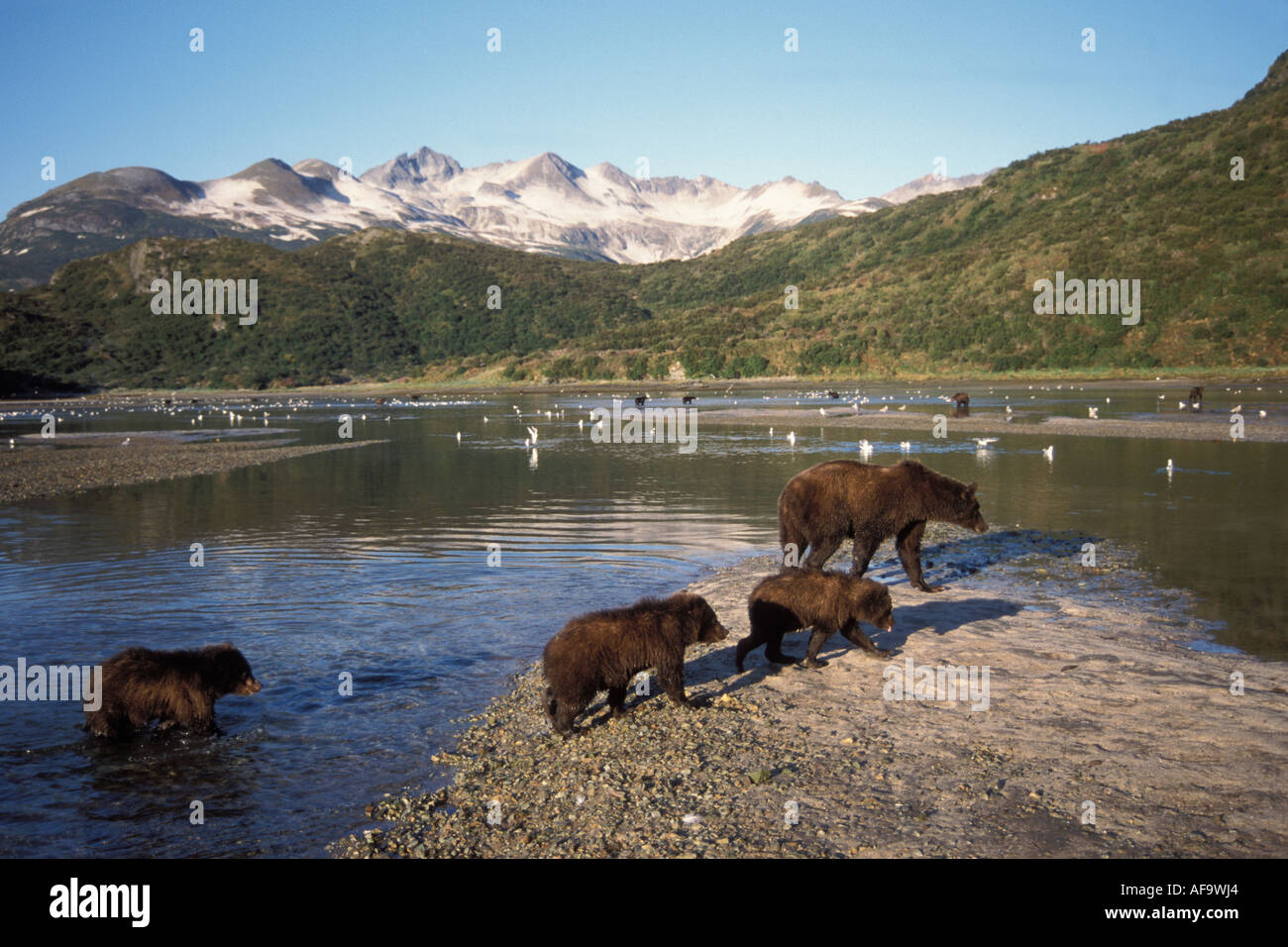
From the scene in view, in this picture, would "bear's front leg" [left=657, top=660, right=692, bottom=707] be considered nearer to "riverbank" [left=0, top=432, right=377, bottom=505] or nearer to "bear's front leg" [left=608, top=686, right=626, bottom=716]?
"bear's front leg" [left=608, top=686, right=626, bottom=716]

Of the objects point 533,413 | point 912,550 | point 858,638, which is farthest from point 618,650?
point 533,413

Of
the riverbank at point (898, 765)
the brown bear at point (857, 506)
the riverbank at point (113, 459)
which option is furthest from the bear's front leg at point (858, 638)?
the riverbank at point (113, 459)

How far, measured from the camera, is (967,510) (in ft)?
45.8

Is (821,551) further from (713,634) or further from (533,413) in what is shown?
(533,413)

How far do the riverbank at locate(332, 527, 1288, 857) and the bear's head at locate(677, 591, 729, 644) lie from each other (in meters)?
0.72

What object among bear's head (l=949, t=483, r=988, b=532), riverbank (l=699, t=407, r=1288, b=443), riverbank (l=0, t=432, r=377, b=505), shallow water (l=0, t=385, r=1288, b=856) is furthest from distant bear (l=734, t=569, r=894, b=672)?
riverbank (l=699, t=407, r=1288, b=443)

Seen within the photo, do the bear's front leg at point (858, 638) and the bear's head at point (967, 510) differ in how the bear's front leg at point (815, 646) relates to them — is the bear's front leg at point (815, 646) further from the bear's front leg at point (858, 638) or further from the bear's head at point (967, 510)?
the bear's head at point (967, 510)

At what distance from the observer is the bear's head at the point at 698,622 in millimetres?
9055

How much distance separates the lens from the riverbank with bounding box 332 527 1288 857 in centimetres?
633

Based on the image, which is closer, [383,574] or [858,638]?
[858,638]

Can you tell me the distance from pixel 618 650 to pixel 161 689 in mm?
4379

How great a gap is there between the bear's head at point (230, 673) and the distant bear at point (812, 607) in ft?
16.7

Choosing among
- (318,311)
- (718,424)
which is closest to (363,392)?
(318,311)
